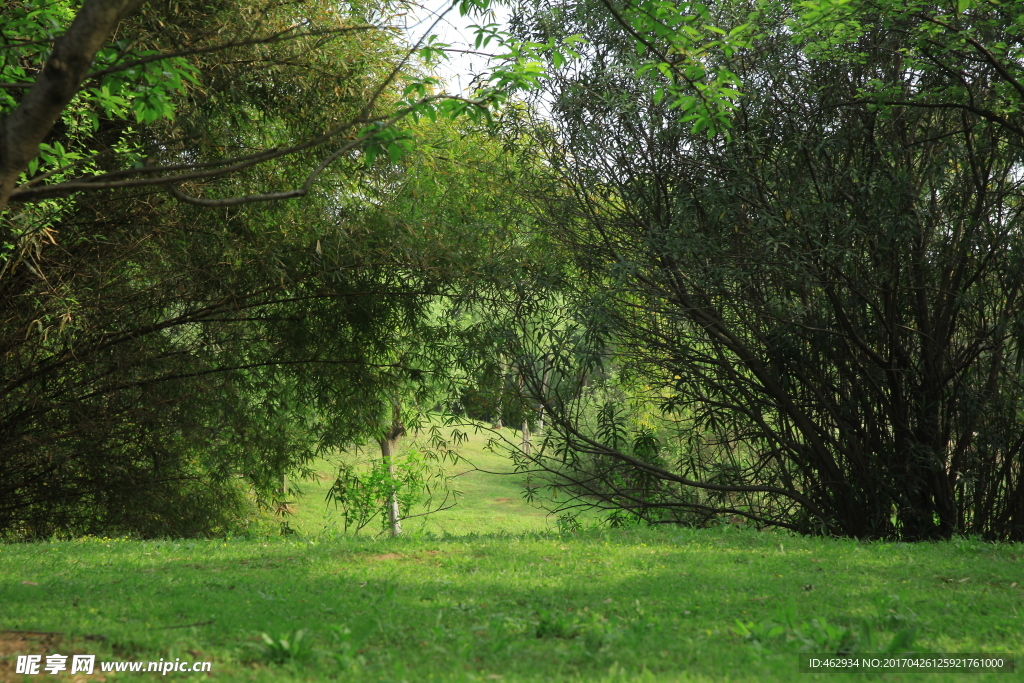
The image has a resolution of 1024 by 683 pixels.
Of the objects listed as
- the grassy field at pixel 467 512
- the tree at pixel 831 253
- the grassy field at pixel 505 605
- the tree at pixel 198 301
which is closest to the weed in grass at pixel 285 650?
the grassy field at pixel 505 605

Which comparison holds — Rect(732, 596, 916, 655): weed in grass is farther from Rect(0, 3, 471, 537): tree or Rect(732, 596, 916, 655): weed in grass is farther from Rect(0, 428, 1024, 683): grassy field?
Rect(0, 3, 471, 537): tree

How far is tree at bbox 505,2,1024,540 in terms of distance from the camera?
5.08 metres

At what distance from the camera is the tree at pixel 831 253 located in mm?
5078

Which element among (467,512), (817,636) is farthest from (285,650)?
(467,512)

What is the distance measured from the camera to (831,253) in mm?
4926

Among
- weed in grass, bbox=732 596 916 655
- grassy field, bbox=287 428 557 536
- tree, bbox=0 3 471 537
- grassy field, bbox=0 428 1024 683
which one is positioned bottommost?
grassy field, bbox=287 428 557 536

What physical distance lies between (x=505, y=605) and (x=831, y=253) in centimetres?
322

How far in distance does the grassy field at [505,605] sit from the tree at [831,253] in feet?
3.77

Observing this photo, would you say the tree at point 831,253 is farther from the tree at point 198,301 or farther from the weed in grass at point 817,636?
the weed in grass at point 817,636

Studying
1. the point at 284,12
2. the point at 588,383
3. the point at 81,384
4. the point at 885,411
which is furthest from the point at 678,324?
the point at 81,384

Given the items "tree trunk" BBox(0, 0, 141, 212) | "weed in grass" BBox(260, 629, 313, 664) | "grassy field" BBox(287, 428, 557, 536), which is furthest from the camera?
"grassy field" BBox(287, 428, 557, 536)

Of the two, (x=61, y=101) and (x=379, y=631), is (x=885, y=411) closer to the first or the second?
(x=379, y=631)

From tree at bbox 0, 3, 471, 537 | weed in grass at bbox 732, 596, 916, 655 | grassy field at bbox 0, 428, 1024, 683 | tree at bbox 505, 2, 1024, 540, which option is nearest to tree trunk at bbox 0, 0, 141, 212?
grassy field at bbox 0, 428, 1024, 683

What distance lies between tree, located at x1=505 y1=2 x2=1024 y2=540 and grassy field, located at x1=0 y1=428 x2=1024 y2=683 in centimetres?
115
